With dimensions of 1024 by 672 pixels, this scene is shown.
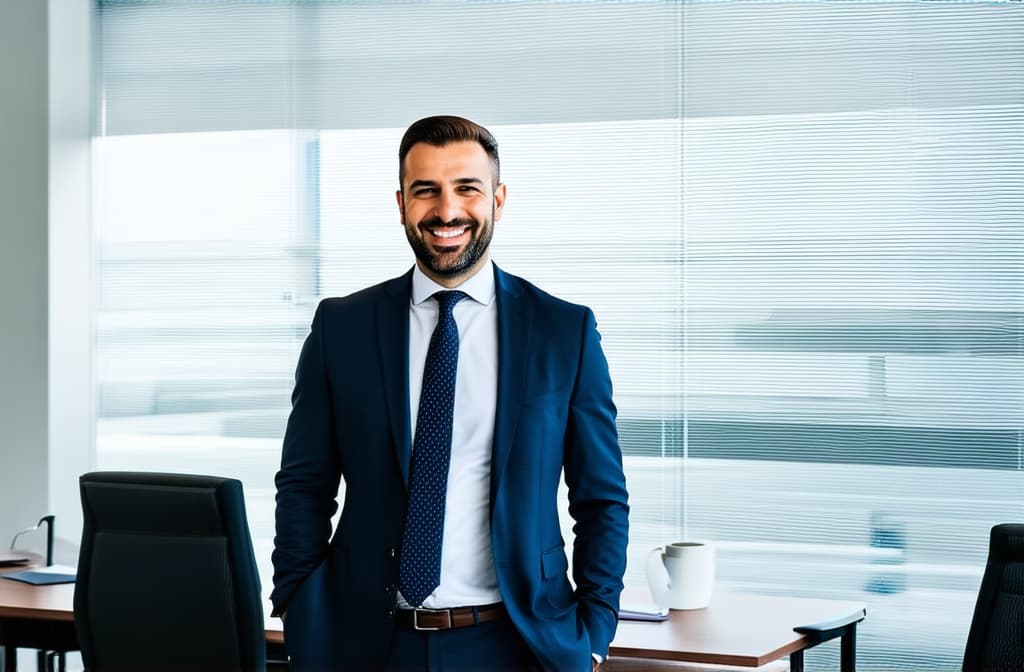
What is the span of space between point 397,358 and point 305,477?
0.86ft

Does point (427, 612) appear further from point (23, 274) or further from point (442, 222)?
point (23, 274)

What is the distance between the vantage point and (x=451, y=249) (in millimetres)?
2139

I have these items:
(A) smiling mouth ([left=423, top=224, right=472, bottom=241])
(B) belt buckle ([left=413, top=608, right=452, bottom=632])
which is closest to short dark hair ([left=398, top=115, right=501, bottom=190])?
(A) smiling mouth ([left=423, top=224, right=472, bottom=241])

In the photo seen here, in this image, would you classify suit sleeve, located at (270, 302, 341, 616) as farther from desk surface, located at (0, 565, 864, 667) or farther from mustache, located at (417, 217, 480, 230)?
desk surface, located at (0, 565, 864, 667)

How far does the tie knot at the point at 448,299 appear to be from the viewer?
7.29 feet

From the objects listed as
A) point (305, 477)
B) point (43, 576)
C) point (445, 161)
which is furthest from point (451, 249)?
point (43, 576)

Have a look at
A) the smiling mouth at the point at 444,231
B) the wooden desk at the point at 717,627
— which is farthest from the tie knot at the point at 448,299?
the wooden desk at the point at 717,627

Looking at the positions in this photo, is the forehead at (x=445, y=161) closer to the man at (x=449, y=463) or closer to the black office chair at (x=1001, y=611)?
the man at (x=449, y=463)

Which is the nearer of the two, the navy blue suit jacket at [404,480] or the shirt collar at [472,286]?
the navy blue suit jacket at [404,480]

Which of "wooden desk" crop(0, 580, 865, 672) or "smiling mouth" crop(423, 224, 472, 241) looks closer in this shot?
"smiling mouth" crop(423, 224, 472, 241)

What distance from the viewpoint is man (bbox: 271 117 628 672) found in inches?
82.4

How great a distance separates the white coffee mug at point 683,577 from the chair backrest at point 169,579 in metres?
1.02

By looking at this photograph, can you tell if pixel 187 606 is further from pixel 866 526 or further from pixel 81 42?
pixel 81 42

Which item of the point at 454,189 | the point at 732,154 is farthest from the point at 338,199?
the point at 454,189
